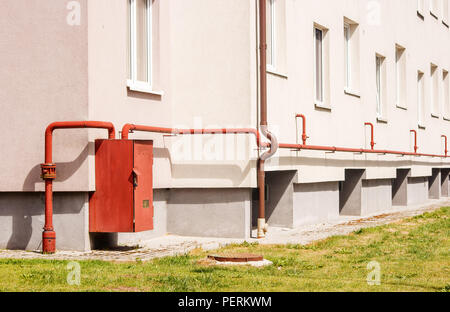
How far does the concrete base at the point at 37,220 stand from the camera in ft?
35.1

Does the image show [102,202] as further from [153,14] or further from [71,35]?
[153,14]

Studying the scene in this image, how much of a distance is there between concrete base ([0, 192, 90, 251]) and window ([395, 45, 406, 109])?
46.1 feet

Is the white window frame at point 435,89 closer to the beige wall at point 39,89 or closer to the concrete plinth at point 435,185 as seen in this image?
the concrete plinth at point 435,185

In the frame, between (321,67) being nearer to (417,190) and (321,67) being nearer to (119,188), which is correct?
(119,188)

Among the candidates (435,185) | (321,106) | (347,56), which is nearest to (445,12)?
(435,185)

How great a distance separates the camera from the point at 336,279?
8.08m

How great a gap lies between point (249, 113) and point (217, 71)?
0.94 m

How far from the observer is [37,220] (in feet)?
36.0

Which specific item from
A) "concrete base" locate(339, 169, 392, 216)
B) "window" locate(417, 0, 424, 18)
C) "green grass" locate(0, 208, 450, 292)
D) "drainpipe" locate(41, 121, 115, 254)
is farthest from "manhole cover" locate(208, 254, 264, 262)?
"window" locate(417, 0, 424, 18)

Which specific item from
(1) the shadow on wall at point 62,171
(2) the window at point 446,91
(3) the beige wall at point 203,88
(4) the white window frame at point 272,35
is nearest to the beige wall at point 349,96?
(4) the white window frame at point 272,35

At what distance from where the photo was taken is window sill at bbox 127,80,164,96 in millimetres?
11725

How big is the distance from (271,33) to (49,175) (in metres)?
5.54

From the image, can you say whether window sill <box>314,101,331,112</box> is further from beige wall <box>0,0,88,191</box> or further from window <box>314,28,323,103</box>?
beige wall <box>0,0,88,191</box>

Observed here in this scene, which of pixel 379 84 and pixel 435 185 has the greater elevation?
pixel 379 84
